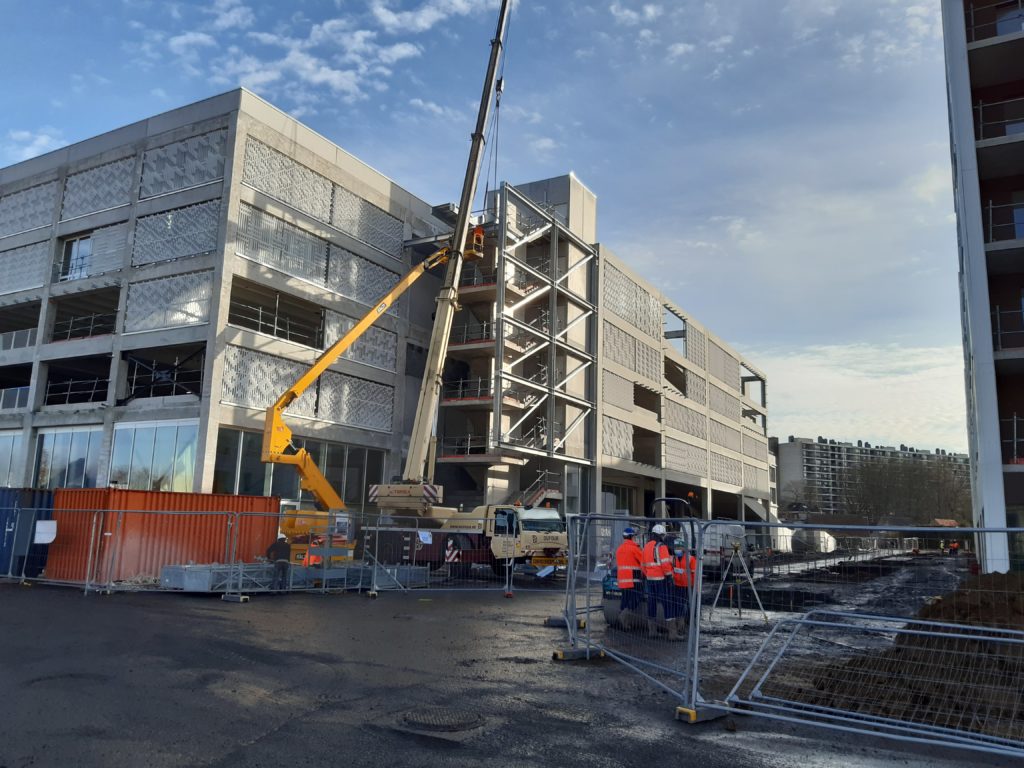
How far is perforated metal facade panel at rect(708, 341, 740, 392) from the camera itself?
66812 mm

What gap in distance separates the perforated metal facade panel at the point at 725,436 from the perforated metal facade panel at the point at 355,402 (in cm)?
3674

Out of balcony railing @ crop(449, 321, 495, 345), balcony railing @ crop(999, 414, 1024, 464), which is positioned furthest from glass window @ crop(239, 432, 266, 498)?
balcony railing @ crop(999, 414, 1024, 464)

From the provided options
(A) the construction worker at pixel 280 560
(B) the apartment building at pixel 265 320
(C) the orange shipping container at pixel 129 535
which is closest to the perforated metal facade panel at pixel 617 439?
(B) the apartment building at pixel 265 320

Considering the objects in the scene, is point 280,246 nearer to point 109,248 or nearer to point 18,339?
point 109,248

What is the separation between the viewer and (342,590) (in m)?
18.5

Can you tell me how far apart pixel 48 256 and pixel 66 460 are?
32.0ft

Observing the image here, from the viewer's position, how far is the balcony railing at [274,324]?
30922 millimetres

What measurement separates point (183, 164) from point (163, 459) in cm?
1189

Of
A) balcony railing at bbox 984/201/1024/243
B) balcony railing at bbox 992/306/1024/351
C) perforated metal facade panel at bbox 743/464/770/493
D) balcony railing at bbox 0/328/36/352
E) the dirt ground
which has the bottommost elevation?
the dirt ground

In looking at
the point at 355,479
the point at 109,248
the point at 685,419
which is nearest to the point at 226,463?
the point at 355,479

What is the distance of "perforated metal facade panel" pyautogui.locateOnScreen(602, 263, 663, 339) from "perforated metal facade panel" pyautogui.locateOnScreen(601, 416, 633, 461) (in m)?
7.11

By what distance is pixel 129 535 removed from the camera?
1786 centimetres

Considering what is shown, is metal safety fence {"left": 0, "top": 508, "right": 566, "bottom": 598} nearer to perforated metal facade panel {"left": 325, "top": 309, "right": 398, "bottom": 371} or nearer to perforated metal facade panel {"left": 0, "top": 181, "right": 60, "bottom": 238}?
perforated metal facade panel {"left": 325, "top": 309, "right": 398, "bottom": 371}

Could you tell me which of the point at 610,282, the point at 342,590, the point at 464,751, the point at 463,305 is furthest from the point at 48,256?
the point at 464,751
